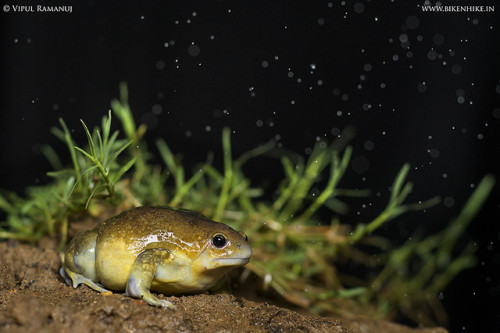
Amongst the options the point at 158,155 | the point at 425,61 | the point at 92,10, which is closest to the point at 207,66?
the point at 92,10

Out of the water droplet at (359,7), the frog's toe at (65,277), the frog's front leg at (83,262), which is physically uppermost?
the water droplet at (359,7)

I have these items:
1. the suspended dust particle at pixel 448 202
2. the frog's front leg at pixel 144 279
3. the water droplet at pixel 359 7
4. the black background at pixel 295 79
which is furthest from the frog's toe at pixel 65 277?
the suspended dust particle at pixel 448 202

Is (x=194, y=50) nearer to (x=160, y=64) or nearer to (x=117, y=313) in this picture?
(x=160, y=64)

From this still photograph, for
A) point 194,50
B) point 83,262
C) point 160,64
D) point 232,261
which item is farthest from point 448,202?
point 83,262

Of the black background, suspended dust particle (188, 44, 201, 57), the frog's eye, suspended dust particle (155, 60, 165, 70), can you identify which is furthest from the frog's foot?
suspended dust particle (155, 60, 165, 70)

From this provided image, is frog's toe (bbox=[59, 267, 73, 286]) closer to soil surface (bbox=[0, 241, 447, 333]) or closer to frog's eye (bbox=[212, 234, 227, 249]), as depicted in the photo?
soil surface (bbox=[0, 241, 447, 333])

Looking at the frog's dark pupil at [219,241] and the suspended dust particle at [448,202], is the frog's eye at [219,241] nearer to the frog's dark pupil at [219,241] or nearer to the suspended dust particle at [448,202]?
the frog's dark pupil at [219,241]

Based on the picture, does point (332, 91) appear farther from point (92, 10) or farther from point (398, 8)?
point (92, 10)
